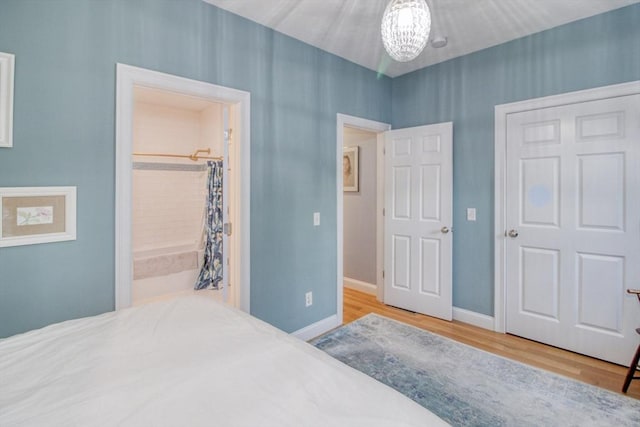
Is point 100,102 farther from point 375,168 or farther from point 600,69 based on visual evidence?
point 600,69

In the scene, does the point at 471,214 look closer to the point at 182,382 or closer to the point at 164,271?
the point at 182,382

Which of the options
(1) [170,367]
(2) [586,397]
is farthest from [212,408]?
(2) [586,397]

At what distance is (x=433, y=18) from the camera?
7.96 ft

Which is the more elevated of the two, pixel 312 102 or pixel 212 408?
pixel 312 102

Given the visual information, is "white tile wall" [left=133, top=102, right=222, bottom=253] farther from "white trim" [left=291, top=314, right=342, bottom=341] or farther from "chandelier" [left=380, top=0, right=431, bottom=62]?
"chandelier" [left=380, top=0, right=431, bottom=62]

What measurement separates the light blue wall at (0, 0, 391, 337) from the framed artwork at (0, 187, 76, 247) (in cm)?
4

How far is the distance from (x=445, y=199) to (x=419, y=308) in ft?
3.99

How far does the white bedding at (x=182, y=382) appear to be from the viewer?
78cm

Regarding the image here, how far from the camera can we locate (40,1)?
5.20ft

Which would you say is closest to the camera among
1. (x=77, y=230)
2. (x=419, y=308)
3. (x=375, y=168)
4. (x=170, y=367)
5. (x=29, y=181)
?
(x=170, y=367)

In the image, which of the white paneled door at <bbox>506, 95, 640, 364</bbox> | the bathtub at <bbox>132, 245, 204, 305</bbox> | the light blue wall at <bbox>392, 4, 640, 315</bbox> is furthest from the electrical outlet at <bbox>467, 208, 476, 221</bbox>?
the bathtub at <bbox>132, 245, 204, 305</bbox>

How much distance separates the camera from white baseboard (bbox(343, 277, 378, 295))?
13.6ft

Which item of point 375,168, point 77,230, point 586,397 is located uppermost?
point 375,168

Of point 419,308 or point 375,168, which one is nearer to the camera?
point 419,308
